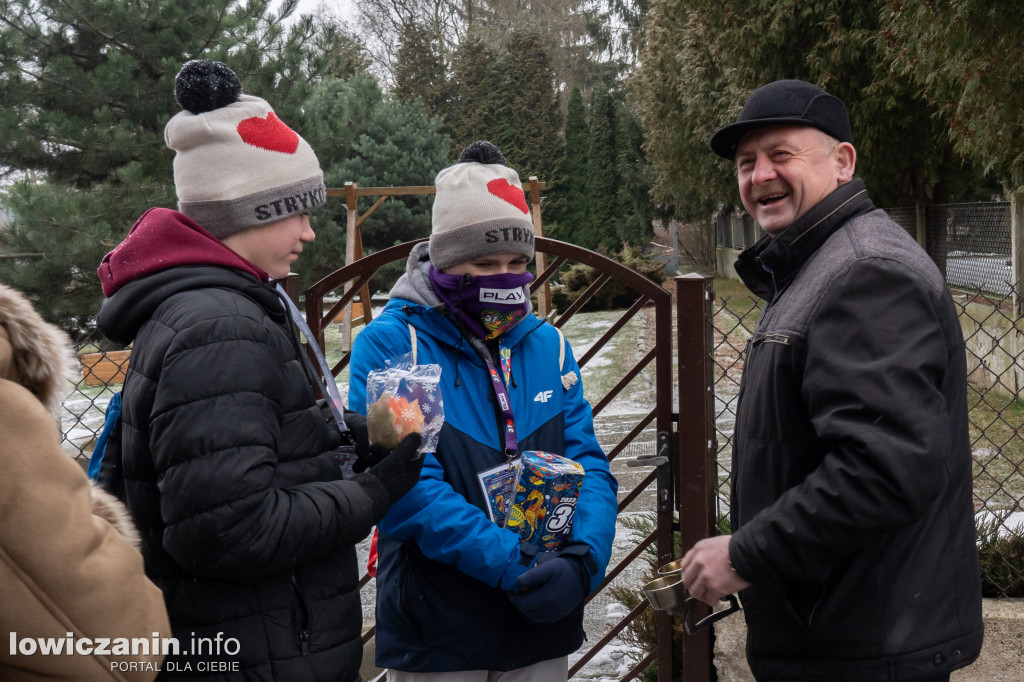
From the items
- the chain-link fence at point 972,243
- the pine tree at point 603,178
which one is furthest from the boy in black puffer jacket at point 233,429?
the pine tree at point 603,178

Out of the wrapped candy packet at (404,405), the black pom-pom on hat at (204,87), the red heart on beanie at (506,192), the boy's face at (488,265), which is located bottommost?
the wrapped candy packet at (404,405)

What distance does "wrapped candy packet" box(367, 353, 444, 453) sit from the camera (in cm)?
193

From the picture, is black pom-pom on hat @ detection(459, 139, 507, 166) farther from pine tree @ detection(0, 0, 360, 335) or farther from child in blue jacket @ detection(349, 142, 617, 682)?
pine tree @ detection(0, 0, 360, 335)

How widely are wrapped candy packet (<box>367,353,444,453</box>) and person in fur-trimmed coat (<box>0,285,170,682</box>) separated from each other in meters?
0.67

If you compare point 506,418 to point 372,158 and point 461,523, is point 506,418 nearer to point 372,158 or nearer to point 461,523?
point 461,523

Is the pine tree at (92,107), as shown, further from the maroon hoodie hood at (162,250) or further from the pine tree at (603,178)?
the pine tree at (603,178)

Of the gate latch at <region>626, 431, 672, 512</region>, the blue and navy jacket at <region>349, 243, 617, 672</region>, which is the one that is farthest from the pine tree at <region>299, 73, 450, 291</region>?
the blue and navy jacket at <region>349, 243, 617, 672</region>

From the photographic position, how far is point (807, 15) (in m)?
12.1

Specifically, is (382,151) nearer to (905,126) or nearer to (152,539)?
(905,126)

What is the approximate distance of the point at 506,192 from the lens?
2.31m

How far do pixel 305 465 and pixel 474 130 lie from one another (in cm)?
2975

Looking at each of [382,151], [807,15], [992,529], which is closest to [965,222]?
[807,15]

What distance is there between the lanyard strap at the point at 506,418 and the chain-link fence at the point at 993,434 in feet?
4.36

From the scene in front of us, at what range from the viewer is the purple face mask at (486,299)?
2.25 meters
